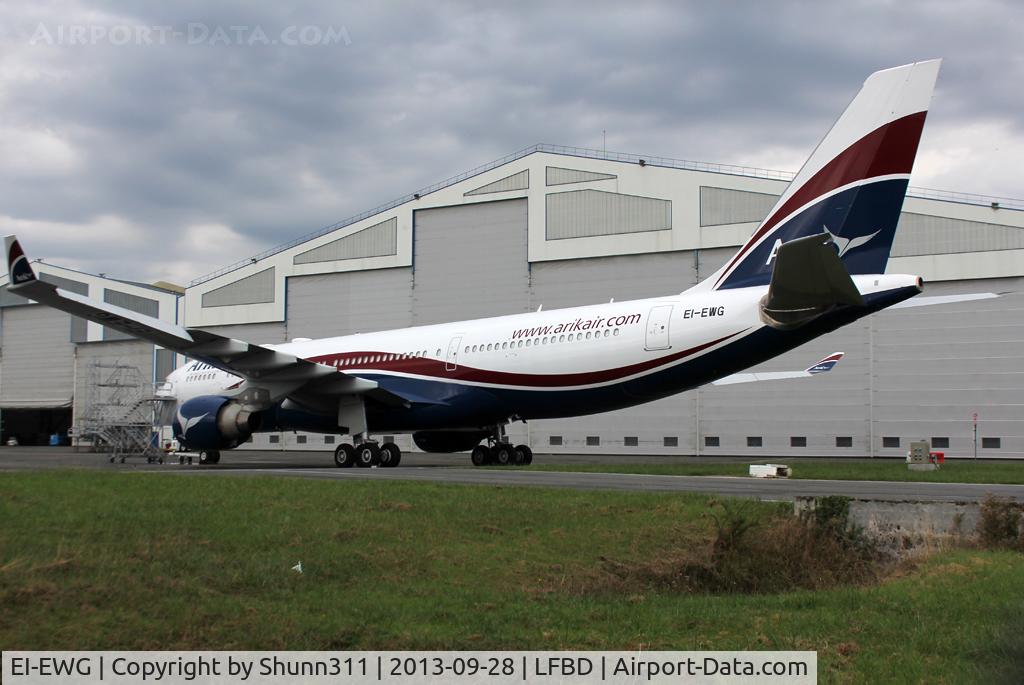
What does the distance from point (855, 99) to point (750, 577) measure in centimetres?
1151

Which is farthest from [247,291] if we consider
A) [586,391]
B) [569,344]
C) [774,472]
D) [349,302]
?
[774,472]

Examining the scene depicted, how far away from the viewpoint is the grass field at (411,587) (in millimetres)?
6414

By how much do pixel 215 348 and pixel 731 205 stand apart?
2146 centimetres

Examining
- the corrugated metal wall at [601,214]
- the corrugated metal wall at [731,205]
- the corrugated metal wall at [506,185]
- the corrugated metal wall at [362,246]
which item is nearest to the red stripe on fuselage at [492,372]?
the corrugated metal wall at [601,214]

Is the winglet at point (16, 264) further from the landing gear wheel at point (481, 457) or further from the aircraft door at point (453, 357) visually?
the landing gear wheel at point (481, 457)

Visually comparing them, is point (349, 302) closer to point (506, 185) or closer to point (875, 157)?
point (506, 185)

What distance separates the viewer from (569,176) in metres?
40.5

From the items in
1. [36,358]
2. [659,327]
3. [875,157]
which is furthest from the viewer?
[36,358]

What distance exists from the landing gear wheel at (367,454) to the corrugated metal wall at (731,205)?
719 inches

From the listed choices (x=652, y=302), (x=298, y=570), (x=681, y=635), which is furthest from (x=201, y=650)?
(x=652, y=302)

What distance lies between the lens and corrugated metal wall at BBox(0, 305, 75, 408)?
2242 inches

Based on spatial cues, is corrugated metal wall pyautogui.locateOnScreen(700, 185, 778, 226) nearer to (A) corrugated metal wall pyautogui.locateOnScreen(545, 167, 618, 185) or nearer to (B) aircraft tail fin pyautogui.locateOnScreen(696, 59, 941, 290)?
(A) corrugated metal wall pyautogui.locateOnScreen(545, 167, 618, 185)

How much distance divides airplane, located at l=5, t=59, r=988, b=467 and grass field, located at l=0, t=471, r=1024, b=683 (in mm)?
7268

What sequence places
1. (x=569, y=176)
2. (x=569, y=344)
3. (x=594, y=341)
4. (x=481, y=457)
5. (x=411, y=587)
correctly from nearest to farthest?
(x=411, y=587), (x=594, y=341), (x=569, y=344), (x=481, y=457), (x=569, y=176)
